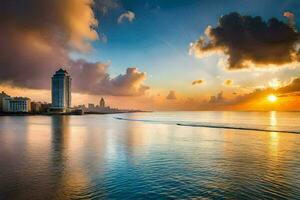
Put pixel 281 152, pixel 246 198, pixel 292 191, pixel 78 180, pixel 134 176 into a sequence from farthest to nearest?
pixel 281 152, pixel 134 176, pixel 78 180, pixel 292 191, pixel 246 198

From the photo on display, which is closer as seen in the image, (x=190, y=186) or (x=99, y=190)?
(x=99, y=190)

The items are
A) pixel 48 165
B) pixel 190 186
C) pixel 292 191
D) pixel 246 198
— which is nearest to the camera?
pixel 246 198

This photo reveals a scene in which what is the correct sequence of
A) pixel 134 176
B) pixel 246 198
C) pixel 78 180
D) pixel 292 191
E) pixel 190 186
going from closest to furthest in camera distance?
pixel 246 198 → pixel 292 191 → pixel 190 186 → pixel 78 180 → pixel 134 176

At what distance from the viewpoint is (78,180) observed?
30375 mm

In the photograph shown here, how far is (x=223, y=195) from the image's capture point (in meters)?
25.0

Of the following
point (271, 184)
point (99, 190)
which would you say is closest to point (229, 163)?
point (271, 184)

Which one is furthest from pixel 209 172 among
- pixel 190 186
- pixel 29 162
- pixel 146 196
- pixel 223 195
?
pixel 29 162

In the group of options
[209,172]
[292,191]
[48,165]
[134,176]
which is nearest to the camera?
[292,191]

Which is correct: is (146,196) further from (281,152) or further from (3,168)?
(281,152)

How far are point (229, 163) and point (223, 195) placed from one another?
54.4ft

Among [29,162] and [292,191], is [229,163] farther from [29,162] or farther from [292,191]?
[29,162]

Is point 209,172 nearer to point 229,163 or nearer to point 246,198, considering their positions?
point 229,163

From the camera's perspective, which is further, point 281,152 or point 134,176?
point 281,152

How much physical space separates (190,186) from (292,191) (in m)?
10.3
